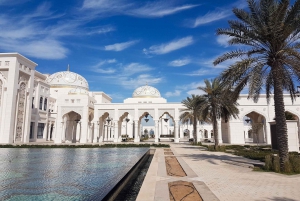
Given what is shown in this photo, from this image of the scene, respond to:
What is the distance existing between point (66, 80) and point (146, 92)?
57.3 feet

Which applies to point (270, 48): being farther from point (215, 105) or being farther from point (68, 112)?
point (68, 112)

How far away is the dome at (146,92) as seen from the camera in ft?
168

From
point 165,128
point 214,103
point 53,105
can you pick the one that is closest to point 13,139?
point 53,105

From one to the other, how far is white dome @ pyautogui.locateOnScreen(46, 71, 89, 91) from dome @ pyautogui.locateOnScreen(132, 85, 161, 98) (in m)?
11.5

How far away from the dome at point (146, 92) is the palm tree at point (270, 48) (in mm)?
40896

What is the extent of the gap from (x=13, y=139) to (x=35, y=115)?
24.3ft

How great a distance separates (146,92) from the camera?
169ft

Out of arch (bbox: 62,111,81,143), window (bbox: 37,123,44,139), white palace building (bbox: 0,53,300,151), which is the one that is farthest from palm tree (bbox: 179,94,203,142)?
window (bbox: 37,123,44,139)

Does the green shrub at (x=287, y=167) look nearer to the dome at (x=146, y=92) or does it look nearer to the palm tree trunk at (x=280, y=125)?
the palm tree trunk at (x=280, y=125)

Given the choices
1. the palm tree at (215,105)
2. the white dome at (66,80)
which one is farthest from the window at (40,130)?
A: the palm tree at (215,105)

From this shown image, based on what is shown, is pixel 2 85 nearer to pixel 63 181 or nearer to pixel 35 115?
pixel 35 115

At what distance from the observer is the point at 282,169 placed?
8289 mm

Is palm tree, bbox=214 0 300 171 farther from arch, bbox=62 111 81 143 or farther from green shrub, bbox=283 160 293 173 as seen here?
arch, bbox=62 111 81 143

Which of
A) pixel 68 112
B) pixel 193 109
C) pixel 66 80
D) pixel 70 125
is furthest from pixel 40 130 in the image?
pixel 193 109
